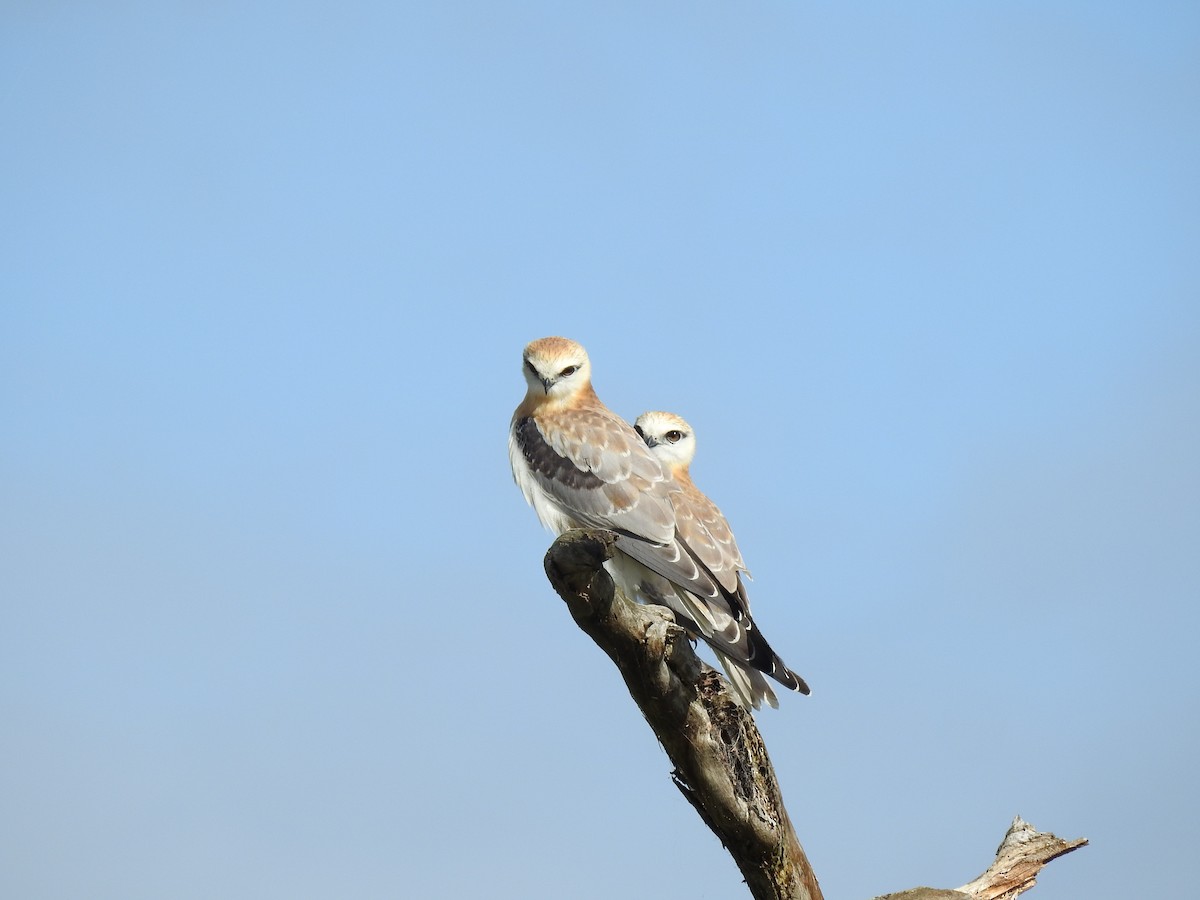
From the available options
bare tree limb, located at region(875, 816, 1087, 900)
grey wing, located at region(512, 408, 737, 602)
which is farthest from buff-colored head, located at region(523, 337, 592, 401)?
bare tree limb, located at region(875, 816, 1087, 900)

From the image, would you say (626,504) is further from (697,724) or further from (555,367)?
(697,724)

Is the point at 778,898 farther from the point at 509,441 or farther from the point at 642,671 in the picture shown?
the point at 509,441

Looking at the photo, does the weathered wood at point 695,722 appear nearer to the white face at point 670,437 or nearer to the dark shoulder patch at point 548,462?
the dark shoulder patch at point 548,462

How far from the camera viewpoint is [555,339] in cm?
809

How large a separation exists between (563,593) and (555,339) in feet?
10.4

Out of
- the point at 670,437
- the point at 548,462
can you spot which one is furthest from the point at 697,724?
the point at 670,437

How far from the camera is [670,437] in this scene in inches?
359

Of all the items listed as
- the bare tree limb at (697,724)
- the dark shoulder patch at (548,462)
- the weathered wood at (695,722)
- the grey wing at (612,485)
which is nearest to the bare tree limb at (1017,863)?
the bare tree limb at (697,724)

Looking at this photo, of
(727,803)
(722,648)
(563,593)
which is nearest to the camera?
(563,593)

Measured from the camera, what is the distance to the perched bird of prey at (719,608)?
6895mm

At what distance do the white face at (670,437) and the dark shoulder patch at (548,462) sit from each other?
1.29m

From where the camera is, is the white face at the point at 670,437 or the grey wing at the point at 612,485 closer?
the grey wing at the point at 612,485

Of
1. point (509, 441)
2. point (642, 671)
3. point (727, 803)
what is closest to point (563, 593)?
point (642, 671)

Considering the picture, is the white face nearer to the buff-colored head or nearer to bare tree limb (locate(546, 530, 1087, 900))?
the buff-colored head
